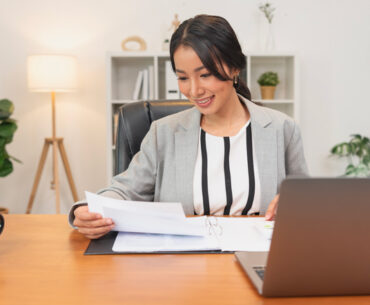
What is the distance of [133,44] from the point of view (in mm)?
3596

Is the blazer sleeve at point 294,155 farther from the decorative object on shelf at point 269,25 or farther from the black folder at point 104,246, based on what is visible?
the decorative object on shelf at point 269,25

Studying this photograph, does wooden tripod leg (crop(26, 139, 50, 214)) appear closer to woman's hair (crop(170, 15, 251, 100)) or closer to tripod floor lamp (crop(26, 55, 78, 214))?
tripod floor lamp (crop(26, 55, 78, 214))

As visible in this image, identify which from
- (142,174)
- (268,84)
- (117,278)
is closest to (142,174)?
(142,174)

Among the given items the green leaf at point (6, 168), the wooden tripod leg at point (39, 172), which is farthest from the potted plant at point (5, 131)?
the wooden tripod leg at point (39, 172)

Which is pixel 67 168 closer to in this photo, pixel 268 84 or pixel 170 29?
pixel 170 29

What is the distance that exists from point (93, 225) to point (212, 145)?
61 centimetres

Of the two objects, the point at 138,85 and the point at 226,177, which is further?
the point at 138,85

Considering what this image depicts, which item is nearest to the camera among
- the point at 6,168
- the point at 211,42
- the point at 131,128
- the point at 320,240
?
the point at 320,240

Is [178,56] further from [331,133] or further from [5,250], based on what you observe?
[331,133]

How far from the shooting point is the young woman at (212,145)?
1297mm

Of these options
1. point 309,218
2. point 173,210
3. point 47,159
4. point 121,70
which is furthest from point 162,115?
point 47,159

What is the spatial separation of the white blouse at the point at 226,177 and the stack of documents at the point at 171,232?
360mm

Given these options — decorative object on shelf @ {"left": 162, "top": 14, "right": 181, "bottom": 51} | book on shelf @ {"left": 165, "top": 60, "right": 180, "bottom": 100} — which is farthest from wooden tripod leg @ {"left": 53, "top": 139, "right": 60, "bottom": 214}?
decorative object on shelf @ {"left": 162, "top": 14, "right": 181, "bottom": 51}

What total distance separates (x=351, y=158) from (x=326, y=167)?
0.68ft
